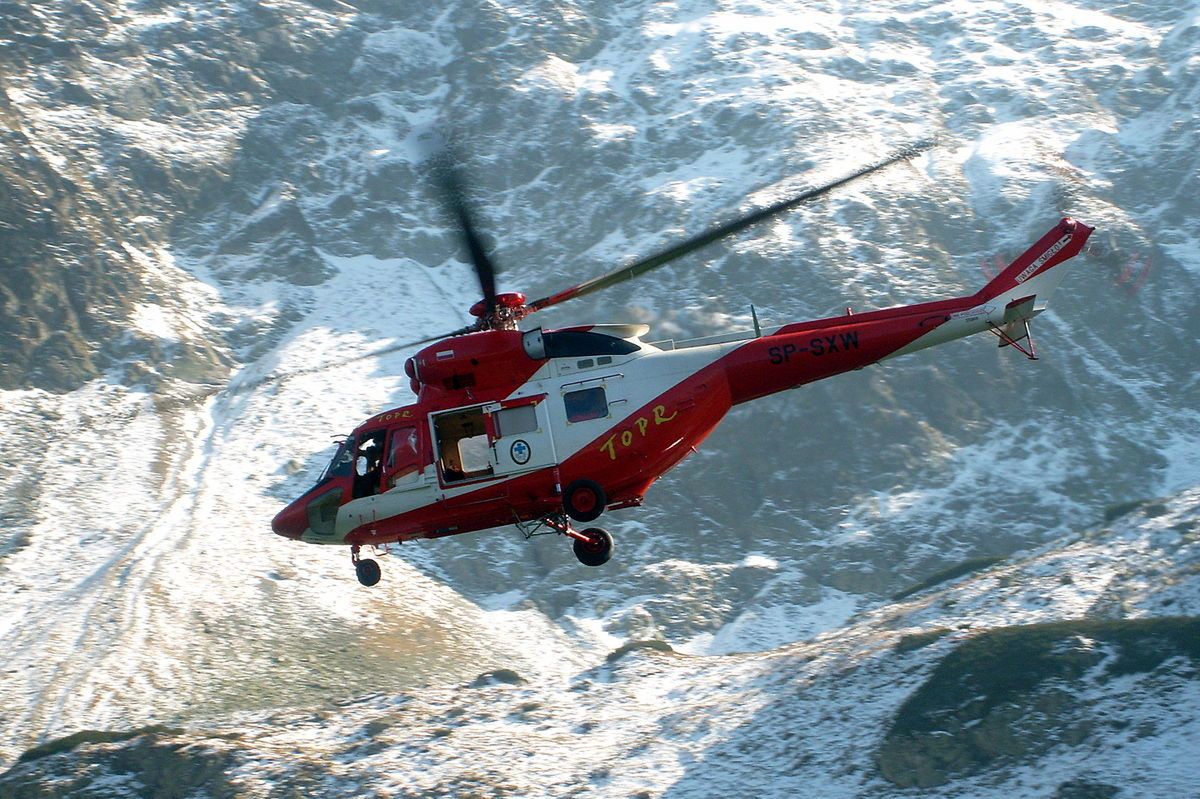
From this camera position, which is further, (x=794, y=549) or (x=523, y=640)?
(x=794, y=549)

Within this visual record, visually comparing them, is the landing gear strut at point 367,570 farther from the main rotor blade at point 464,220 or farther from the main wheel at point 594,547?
the main rotor blade at point 464,220

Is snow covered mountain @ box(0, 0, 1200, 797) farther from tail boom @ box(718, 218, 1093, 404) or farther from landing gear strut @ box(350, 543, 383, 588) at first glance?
landing gear strut @ box(350, 543, 383, 588)

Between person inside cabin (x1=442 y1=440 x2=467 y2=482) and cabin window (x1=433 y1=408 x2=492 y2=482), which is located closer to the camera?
cabin window (x1=433 y1=408 x2=492 y2=482)

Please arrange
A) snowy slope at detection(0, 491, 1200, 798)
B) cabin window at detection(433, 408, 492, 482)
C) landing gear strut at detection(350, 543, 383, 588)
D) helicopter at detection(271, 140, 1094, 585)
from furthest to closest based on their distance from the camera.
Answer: snowy slope at detection(0, 491, 1200, 798) < landing gear strut at detection(350, 543, 383, 588) < cabin window at detection(433, 408, 492, 482) < helicopter at detection(271, 140, 1094, 585)

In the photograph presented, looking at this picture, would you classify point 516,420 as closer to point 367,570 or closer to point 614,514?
point 367,570

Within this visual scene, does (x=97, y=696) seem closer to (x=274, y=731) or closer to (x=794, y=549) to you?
(x=274, y=731)

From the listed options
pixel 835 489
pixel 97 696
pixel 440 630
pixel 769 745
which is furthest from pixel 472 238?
pixel 835 489

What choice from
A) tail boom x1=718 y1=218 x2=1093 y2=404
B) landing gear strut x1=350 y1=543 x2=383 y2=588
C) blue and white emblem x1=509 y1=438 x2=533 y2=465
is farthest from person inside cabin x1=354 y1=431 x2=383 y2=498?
tail boom x1=718 y1=218 x2=1093 y2=404
